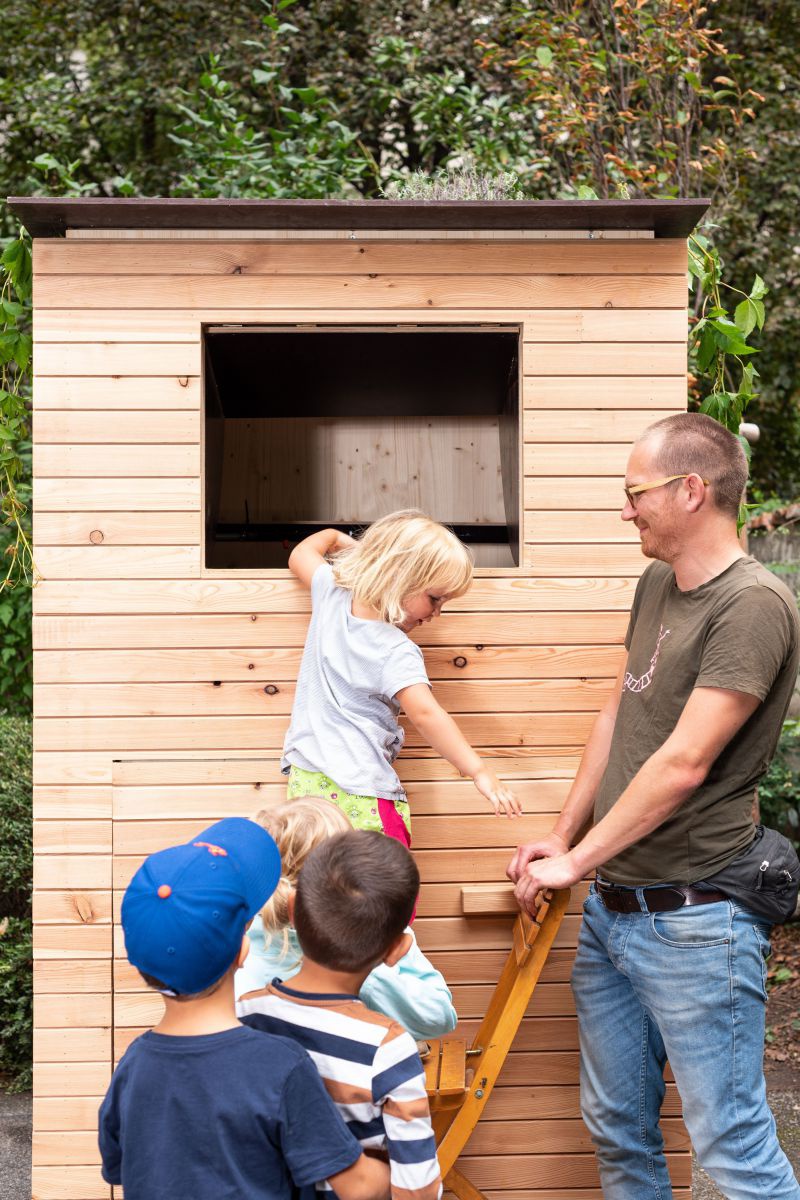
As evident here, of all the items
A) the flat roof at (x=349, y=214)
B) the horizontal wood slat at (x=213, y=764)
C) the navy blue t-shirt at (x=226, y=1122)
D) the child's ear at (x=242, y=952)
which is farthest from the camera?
the horizontal wood slat at (x=213, y=764)

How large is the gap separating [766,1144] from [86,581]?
2.06 m

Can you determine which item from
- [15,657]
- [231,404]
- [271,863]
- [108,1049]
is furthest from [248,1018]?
[15,657]

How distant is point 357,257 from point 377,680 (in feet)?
3.84

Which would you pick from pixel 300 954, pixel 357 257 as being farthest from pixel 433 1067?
pixel 357 257

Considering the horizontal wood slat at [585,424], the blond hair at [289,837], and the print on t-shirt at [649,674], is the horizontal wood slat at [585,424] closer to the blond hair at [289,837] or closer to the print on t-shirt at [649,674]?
the print on t-shirt at [649,674]

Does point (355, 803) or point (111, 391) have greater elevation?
point (111, 391)

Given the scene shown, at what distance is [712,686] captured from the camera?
85.0 inches

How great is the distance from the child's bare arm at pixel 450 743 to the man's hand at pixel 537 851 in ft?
0.54

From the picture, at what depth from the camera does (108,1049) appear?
2.91m

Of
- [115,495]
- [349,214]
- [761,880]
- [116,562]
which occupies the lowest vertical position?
[761,880]

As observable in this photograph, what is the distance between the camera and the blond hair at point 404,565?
2543 millimetres

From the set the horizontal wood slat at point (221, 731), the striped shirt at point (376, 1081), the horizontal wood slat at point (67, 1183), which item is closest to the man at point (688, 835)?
the horizontal wood slat at point (221, 731)

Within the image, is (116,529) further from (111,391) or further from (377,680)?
(377,680)

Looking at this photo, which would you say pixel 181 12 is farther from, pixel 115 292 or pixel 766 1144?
pixel 766 1144
